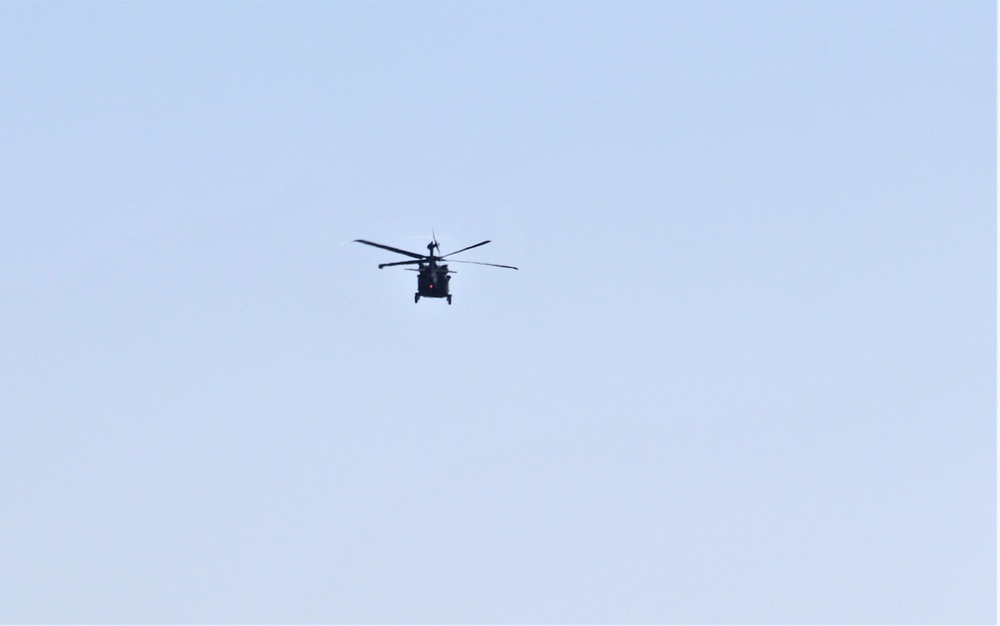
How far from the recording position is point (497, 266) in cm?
11075

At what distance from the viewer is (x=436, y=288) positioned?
112 m

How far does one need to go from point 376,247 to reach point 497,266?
32.7 feet

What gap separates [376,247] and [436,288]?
273 inches

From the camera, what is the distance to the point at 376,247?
4230 inches
